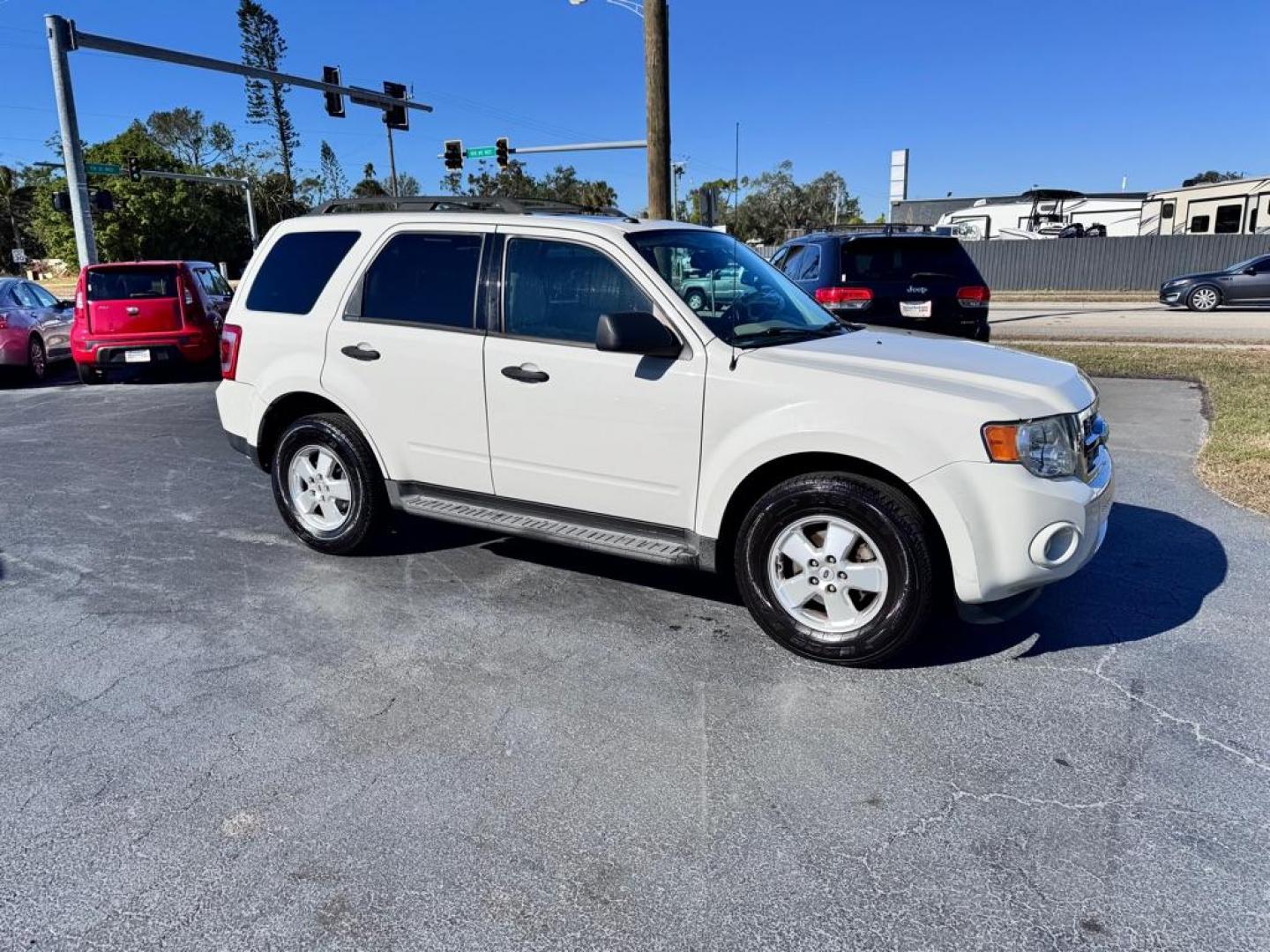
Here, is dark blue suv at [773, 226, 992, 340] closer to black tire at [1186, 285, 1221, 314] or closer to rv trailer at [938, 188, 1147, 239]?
black tire at [1186, 285, 1221, 314]

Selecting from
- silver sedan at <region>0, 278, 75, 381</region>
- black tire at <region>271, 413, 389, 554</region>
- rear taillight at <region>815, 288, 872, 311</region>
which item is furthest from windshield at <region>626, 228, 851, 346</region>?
silver sedan at <region>0, 278, 75, 381</region>

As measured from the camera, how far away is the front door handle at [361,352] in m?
4.81

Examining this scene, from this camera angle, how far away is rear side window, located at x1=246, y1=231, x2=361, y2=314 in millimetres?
5102

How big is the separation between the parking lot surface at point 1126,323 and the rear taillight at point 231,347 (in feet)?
47.2

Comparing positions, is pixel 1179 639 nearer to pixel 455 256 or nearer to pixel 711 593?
pixel 711 593

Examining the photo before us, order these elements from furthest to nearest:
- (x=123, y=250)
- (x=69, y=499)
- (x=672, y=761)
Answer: (x=123, y=250) < (x=69, y=499) < (x=672, y=761)

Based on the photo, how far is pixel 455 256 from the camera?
4.70 meters

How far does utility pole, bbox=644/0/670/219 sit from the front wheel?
15.5m

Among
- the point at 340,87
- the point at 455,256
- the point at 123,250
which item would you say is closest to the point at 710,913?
the point at 455,256

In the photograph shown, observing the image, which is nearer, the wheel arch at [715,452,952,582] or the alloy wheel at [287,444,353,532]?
the wheel arch at [715,452,952,582]

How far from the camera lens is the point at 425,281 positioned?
188 inches

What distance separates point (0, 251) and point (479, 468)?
88.9 meters

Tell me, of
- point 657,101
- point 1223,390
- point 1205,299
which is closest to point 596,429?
point 1223,390

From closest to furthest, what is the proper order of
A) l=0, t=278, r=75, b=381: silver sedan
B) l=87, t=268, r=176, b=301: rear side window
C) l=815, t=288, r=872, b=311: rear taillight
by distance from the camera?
l=815, t=288, r=872, b=311: rear taillight
l=87, t=268, r=176, b=301: rear side window
l=0, t=278, r=75, b=381: silver sedan
